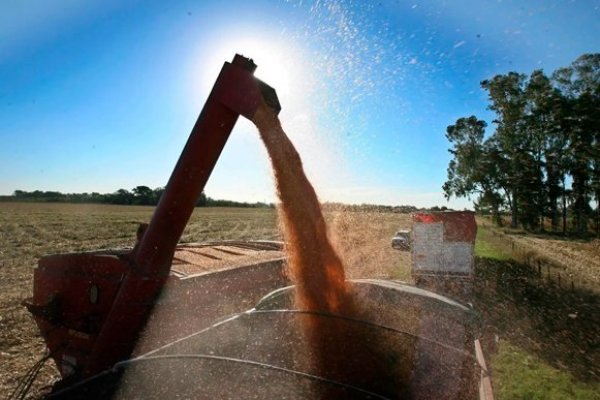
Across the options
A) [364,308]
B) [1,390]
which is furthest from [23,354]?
[364,308]

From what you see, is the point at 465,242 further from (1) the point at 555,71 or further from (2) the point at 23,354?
(1) the point at 555,71

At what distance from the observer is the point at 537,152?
35938mm

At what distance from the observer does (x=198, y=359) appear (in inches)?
76.0

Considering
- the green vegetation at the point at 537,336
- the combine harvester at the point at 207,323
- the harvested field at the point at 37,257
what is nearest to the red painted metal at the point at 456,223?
the green vegetation at the point at 537,336

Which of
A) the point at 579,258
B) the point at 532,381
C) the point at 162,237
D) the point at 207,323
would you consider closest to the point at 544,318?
the point at 532,381

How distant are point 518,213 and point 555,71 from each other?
45.3 feet

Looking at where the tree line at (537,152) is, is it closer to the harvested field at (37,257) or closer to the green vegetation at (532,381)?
the harvested field at (37,257)

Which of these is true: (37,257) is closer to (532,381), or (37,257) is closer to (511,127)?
(532,381)

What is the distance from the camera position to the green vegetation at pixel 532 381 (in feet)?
18.5

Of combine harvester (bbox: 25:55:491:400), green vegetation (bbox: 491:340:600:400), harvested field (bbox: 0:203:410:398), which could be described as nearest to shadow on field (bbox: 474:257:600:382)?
green vegetation (bbox: 491:340:600:400)

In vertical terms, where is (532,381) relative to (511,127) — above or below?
below

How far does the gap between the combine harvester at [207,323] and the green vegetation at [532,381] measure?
8.35 feet

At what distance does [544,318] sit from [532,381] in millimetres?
4520

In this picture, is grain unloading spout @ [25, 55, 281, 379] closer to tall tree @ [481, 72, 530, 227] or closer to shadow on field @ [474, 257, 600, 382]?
shadow on field @ [474, 257, 600, 382]
